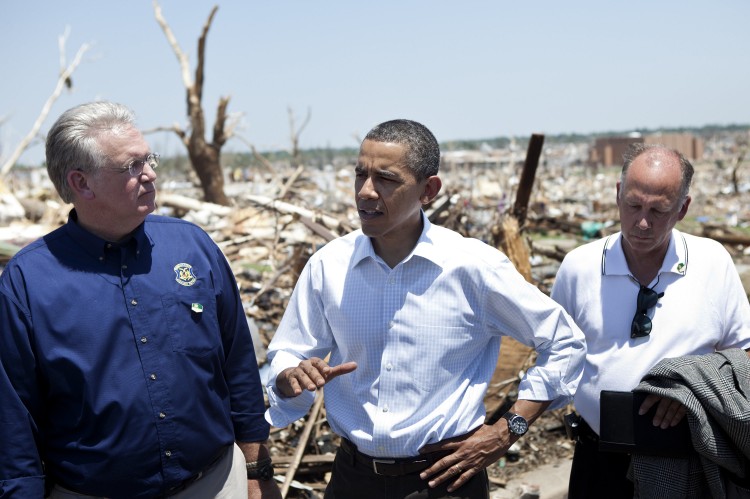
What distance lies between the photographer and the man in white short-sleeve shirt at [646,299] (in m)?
2.65

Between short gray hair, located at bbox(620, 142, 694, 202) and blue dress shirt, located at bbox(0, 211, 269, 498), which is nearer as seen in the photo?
blue dress shirt, located at bbox(0, 211, 269, 498)

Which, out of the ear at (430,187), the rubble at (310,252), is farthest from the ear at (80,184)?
the rubble at (310,252)

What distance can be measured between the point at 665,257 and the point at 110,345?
193 cm

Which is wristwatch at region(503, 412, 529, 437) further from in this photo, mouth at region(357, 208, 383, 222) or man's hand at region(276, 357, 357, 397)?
mouth at region(357, 208, 383, 222)

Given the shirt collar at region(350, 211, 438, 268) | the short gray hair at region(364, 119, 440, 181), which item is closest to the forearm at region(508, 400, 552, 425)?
the shirt collar at region(350, 211, 438, 268)

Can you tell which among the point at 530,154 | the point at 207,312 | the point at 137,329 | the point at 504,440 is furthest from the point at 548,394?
the point at 530,154

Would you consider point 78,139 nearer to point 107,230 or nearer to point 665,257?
point 107,230

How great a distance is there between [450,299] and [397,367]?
0.28 meters

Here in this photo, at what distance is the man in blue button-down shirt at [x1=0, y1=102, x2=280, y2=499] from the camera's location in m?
2.26

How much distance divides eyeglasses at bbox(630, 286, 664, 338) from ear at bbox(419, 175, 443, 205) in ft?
2.75

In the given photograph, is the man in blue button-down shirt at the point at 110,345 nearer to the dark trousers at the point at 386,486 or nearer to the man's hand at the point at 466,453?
the dark trousers at the point at 386,486

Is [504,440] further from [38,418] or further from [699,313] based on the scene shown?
[38,418]

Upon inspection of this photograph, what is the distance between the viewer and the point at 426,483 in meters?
2.49

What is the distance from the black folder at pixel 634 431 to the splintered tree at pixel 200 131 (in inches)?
571
